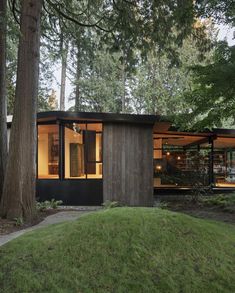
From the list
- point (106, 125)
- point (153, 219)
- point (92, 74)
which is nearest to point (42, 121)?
point (106, 125)

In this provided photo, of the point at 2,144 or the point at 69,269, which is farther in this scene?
the point at 2,144

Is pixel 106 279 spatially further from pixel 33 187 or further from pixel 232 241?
pixel 33 187

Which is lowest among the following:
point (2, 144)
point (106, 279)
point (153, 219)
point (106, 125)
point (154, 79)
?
point (106, 279)

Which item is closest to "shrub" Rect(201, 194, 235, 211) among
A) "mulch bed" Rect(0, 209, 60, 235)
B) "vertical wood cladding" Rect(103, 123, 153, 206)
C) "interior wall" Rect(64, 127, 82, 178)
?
"vertical wood cladding" Rect(103, 123, 153, 206)

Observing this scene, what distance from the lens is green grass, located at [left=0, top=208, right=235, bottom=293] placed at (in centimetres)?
293

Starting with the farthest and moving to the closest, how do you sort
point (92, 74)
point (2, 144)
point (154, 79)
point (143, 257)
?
1. point (92, 74)
2. point (154, 79)
3. point (2, 144)
4. point (143, 257)

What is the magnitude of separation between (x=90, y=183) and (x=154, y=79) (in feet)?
53.9

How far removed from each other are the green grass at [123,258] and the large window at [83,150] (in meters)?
7.84

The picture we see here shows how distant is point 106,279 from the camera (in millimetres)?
2951

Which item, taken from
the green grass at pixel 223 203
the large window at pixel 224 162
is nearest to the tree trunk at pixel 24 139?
the green grass at pixel 223 203

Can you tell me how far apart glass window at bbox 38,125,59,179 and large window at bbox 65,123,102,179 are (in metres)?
0.37

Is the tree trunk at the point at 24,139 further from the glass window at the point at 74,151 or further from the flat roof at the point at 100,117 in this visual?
the glass window at the point at 74,151

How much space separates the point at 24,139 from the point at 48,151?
377 cm

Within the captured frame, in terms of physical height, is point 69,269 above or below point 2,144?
below
